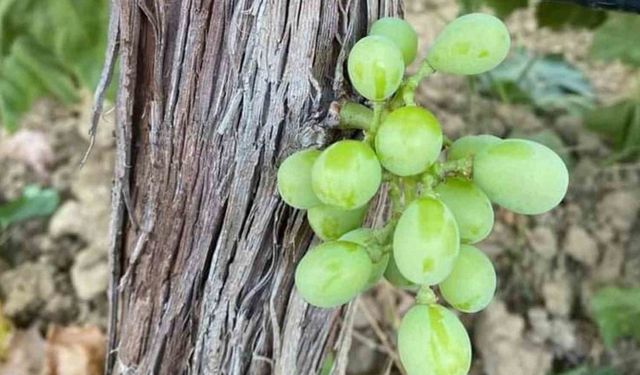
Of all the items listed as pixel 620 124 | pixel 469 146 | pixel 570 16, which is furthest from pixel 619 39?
pixel 469 146

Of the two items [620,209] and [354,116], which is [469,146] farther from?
[620,209]

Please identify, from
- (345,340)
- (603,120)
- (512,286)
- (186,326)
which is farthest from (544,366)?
(186,326)

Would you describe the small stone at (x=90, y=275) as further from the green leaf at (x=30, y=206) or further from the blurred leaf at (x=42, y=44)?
the blurred leaf at (x=42, y=44)

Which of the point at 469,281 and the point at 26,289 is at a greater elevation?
the point at 469,281

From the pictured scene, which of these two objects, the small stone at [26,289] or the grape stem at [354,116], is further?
the small stone at [26,289]

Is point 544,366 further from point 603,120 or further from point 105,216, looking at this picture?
point 105,216

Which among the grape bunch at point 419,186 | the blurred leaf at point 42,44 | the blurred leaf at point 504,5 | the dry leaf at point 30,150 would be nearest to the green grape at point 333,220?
the grape bunch at point 419,186
